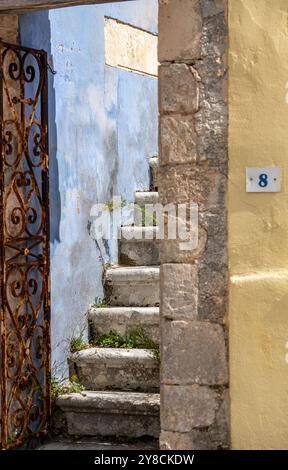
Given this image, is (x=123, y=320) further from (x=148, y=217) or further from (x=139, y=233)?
(x=148, y=217)

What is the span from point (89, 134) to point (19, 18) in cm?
110

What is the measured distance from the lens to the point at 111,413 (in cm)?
505

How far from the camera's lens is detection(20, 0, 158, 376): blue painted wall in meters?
5.30

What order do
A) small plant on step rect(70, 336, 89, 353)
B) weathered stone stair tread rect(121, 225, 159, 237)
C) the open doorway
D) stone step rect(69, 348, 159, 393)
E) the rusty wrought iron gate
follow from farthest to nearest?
weathered stone stair tread rect(121, 225, 159, 237) → small plant on step rect(70, 336, 89, 353) → the open doorway → stone step rect(69, 348, 159, 393) → the rusty wrought iron gate

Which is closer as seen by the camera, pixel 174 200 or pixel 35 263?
pixel 174 200

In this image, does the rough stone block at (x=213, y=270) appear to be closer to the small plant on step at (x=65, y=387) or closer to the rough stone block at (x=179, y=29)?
the rough stone block at (x=179, y=29)

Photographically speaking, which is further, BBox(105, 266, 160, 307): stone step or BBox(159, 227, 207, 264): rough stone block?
BBox(105, 266, 160, 307): stone step

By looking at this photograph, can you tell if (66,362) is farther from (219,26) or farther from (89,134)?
(219,26)

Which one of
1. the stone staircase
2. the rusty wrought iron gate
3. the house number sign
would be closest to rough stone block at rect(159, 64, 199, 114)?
the house number sign

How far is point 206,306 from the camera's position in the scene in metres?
3.96

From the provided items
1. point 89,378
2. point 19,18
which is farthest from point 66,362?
point 19,18

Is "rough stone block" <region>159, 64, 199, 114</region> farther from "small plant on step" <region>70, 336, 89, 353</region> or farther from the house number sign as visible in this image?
"small plant on step" <region>70, 336, 89, 353</region>

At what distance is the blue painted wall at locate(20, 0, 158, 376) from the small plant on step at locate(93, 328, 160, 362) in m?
0.19

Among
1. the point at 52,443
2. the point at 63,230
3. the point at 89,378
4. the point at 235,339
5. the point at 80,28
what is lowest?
the point at 52,443
